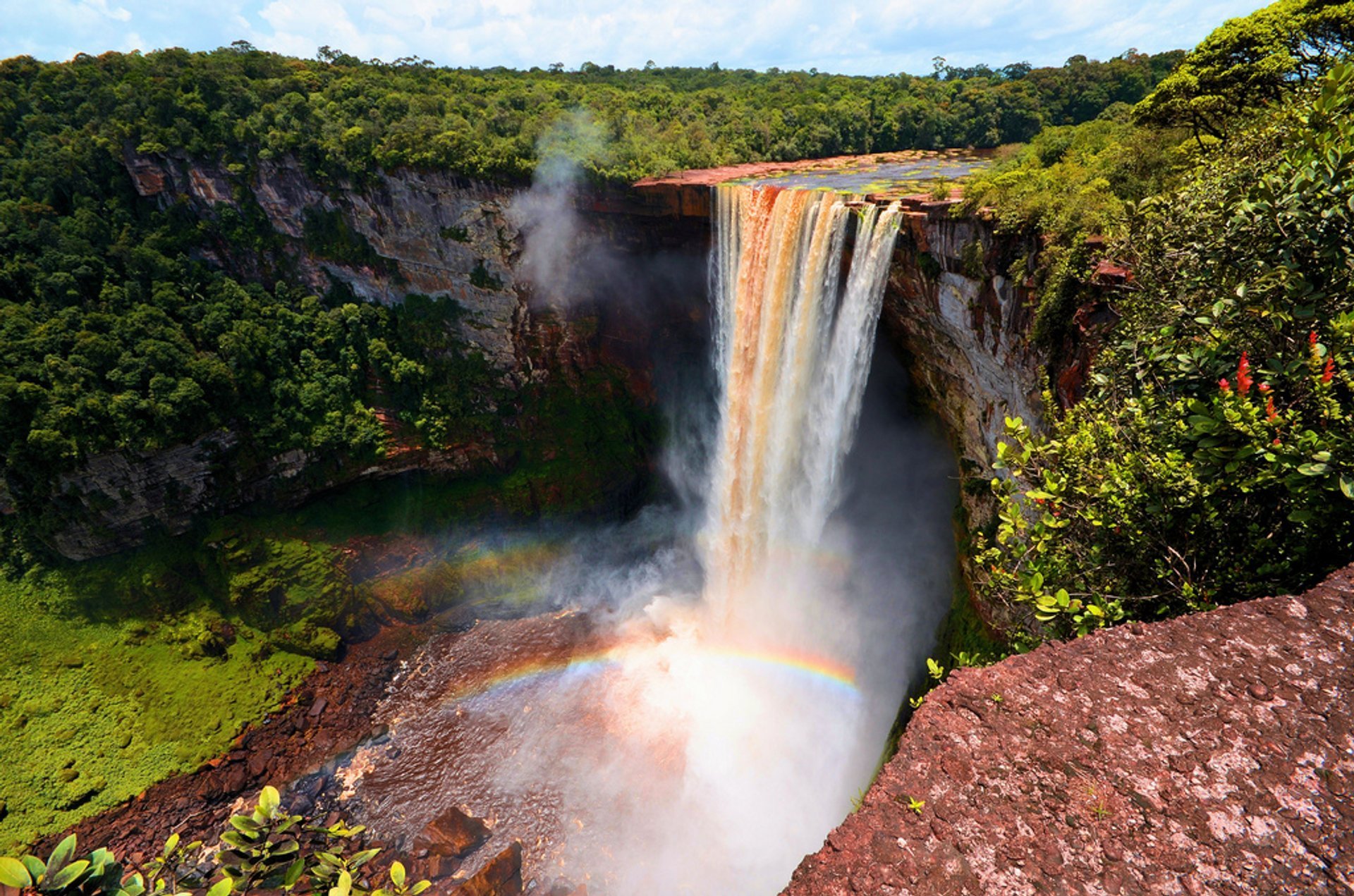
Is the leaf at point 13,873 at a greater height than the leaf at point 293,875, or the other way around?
the leaf at point 13,873

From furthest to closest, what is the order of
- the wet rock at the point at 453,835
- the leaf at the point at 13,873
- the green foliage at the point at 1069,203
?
the wet rock at the point at 453,835, the green foliage at the point at 1069,203, the leaf at the point at 13,873

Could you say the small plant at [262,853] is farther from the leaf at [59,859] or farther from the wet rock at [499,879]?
the wet rock at [499,879]

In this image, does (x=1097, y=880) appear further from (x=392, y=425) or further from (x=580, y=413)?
(x=392, y=425)

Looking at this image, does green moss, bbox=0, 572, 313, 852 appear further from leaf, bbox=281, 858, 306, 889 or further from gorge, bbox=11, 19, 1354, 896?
leaf, bbox=281, 858, 306, 889

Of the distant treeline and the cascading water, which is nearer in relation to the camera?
the cascading water

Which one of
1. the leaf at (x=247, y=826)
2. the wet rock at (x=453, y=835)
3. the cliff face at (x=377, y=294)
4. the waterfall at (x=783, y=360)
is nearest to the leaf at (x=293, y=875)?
the leaf at (x=247, y=826)

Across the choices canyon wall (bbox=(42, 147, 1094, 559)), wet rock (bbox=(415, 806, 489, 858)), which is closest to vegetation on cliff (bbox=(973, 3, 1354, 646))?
canyon wall (bbox=(42, 147, 1094, 559))

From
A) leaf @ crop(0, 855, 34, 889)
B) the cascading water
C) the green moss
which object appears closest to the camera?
leaf @ crop(0, 855, 34, 889)
